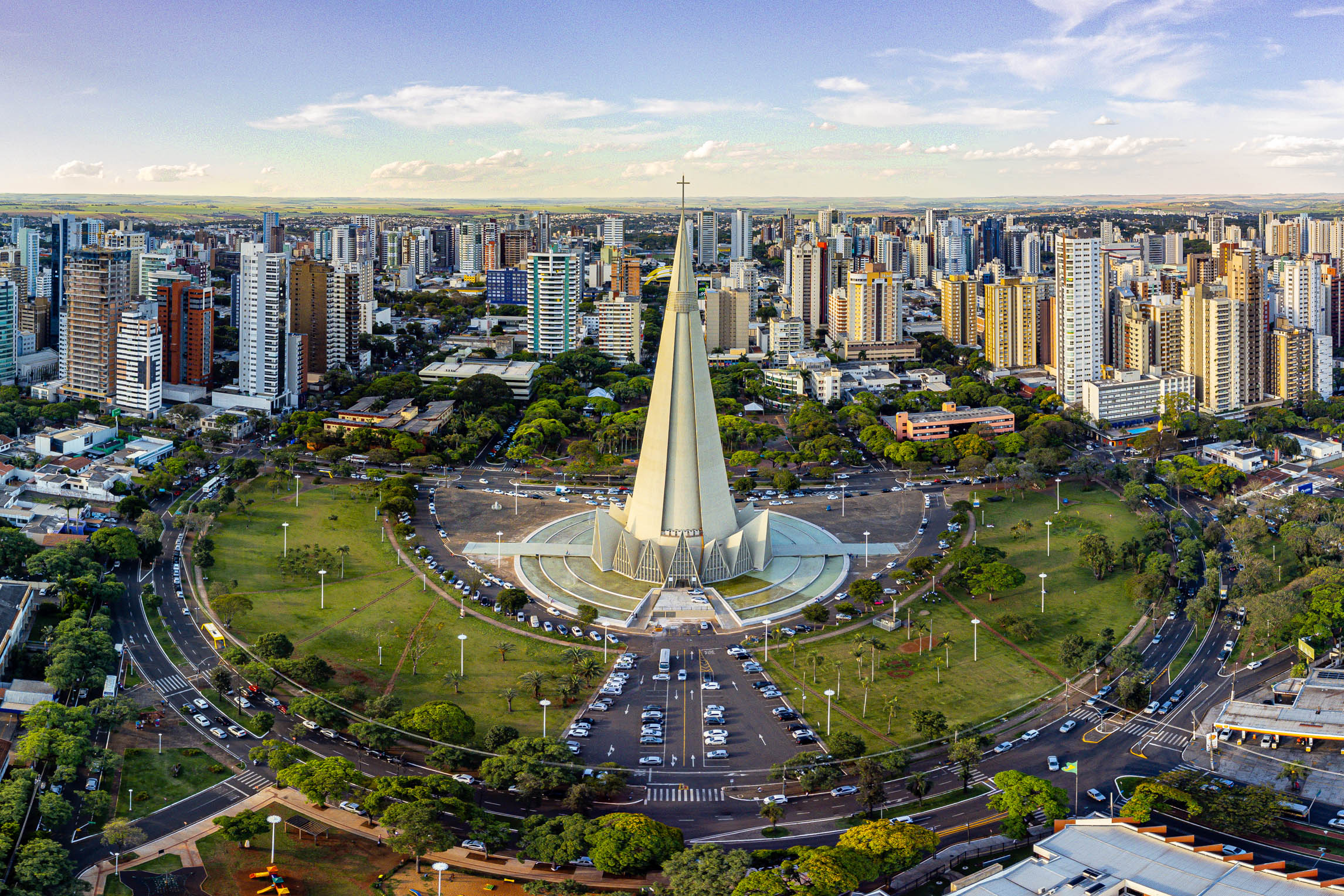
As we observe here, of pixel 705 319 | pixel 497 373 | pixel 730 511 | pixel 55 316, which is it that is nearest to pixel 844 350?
pixel 705 319

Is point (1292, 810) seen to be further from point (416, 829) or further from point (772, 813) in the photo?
point (416, 829)

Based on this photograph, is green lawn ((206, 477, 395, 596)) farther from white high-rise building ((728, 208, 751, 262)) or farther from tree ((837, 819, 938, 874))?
white high-rise building ((728, 208, 751, 262))

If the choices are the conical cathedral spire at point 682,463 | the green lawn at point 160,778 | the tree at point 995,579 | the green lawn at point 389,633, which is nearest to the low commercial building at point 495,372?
the green lawn at point 389,633

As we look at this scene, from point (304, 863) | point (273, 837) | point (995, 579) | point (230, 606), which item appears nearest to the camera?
point (273, 837)

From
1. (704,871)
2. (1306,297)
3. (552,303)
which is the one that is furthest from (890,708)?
(1306,297)

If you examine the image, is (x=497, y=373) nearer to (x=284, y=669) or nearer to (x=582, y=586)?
(x=582, y=586)

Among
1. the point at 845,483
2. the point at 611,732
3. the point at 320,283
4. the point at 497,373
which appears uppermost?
the point at 320,283
